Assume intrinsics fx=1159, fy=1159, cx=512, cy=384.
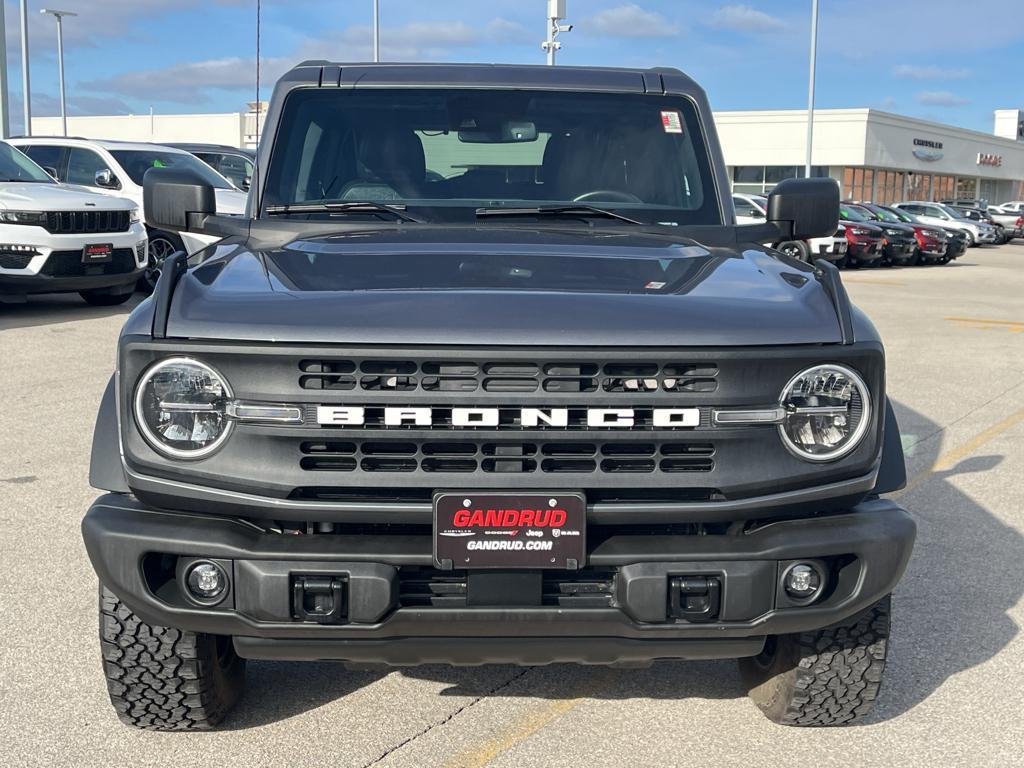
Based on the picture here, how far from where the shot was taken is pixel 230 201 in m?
13.7

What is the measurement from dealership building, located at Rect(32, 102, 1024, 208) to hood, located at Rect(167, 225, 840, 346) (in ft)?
149

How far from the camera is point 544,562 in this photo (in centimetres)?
261

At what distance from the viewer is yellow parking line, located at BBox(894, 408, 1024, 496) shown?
20.4 ft

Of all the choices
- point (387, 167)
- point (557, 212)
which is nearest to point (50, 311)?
point (387, 167)

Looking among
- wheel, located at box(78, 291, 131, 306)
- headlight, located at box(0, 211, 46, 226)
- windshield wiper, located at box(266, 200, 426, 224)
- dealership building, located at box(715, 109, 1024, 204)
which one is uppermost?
dealership building, located at box(715, 109, 1024, 204)

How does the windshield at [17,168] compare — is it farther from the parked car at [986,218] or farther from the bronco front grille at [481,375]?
the parked car at [986,218]

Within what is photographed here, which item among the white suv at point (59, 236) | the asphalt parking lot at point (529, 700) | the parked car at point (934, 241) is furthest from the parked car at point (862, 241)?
the asphalt parking lot at point (529, 700)

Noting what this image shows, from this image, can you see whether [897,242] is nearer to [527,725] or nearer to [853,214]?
[853,214]

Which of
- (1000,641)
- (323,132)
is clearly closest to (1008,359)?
(1000,641)

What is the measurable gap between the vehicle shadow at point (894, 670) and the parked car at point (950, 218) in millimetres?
32054

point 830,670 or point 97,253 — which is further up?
point 97,253

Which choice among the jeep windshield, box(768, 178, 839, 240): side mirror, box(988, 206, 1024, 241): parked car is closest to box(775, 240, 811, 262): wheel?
box(768, 178, 839, 240): side mirror

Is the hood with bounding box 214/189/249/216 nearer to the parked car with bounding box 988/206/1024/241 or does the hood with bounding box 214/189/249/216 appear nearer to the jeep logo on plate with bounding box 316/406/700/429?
the jeep logo on plate with bounding box 316/406/700/429

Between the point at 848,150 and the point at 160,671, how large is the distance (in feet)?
184
